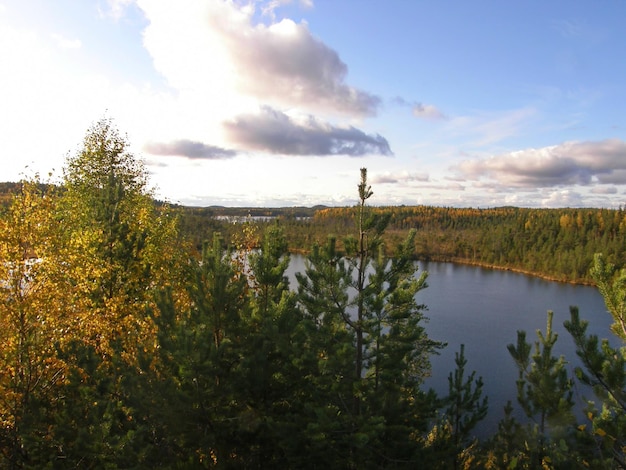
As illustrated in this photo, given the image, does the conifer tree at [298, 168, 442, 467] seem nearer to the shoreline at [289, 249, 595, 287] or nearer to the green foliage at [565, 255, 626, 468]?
the green foliage at [565, 255, 626, 468]

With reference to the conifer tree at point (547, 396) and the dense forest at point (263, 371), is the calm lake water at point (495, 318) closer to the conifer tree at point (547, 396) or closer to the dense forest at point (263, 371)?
the conifer tree at point (547, 396)

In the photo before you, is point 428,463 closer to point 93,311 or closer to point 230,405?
point 230,405

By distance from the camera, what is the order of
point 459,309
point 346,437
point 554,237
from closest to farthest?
point 346,437 → point 459,309 → point 554,237

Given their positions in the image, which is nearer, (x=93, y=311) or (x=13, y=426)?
(x=13, y=426)

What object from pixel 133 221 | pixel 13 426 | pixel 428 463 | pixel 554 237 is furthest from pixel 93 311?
pixel 554 237

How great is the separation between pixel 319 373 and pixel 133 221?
8.68 metres

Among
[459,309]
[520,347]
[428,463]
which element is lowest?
[459,309]

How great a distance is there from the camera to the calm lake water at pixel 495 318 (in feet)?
104

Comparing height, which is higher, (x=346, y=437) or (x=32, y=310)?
(x=32, y=310)

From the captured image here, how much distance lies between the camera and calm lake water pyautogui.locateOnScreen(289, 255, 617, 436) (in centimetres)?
3170

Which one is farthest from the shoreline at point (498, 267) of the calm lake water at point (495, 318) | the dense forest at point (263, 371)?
the dense forest at point (263, 371)

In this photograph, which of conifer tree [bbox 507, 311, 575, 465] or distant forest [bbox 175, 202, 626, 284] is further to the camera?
distant forest [bbox 175, 202, 626, 284]

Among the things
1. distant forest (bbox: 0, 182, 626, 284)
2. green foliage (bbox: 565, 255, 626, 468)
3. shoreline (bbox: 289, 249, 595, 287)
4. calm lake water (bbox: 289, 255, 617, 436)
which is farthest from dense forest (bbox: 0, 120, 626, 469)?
shoreline (bbox: 289, 249, 595, 287)

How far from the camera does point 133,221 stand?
1348cm
